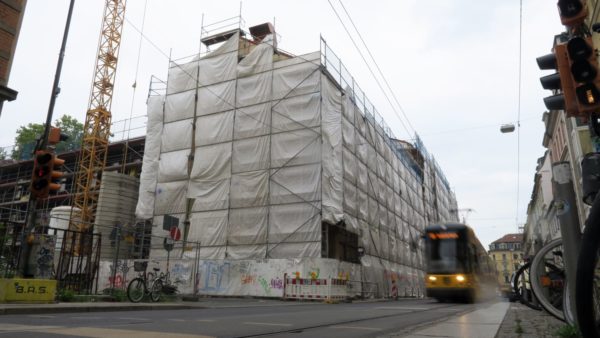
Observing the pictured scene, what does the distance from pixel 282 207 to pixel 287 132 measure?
4147mm

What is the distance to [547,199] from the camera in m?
50.4

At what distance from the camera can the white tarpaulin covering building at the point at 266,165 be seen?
23.2m

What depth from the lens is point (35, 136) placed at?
54.9 m

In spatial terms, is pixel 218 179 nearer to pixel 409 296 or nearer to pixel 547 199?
pixel 409 296

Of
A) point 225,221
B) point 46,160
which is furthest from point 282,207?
point 46,160

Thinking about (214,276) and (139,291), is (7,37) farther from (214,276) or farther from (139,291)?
(214,276)

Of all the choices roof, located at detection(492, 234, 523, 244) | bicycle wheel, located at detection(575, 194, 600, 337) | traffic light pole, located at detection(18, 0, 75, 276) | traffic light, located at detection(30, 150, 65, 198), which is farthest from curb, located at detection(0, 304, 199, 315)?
roof, located at detection(492, 234, 523, 244)

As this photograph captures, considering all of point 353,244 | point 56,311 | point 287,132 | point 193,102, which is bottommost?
point 56,311

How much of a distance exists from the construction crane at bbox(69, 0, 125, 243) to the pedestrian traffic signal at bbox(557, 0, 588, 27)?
42.3 metres

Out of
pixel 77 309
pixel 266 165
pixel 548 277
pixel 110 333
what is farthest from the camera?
pixel 266 165

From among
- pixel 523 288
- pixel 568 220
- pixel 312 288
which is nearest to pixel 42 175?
pixel 523 288

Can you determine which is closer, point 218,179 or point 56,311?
point 56,311

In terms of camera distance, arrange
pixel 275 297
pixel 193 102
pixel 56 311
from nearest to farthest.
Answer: pixel 56 311 → pixel 275 297 → pixel 193 102

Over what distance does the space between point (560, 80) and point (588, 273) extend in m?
3.74
